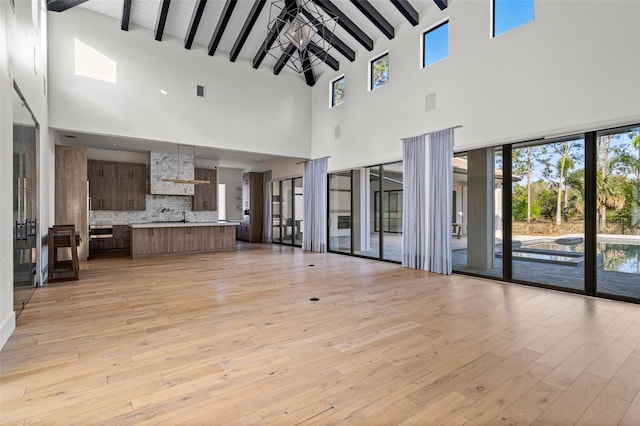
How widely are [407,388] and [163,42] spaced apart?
8.31m

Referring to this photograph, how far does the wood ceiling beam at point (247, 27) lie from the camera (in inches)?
260

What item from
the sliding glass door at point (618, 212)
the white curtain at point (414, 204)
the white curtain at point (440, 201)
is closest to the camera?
the sliding glass door at point (618, 212)

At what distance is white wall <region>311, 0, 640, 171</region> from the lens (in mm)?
4027

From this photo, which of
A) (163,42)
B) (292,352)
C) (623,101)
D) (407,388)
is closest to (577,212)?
(623,101)

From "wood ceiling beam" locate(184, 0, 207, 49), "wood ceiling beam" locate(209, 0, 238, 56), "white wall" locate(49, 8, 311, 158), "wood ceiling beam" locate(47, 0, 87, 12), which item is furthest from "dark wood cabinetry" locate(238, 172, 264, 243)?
"wood ceiling beam" locate(47, 0, 87, 12)

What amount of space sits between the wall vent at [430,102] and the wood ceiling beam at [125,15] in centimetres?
602

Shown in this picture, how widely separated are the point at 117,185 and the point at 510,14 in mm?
9822

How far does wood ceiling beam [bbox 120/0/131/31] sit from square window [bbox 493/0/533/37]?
A: 666 centimetres

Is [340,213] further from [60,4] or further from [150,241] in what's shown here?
[60,4]

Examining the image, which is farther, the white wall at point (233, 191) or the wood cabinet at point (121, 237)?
the white wall at point (233, 191)

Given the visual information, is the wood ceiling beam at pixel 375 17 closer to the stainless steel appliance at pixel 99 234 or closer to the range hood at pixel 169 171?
the range hood at pixel 169 171

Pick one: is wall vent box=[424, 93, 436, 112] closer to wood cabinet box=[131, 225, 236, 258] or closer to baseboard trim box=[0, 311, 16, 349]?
wood cabinet box=[131, 225, 236, 258]

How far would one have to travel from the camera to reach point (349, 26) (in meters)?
7.09

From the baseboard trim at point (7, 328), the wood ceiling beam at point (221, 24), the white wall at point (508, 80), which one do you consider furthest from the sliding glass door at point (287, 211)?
the baseboard trim at point (7, 328)
